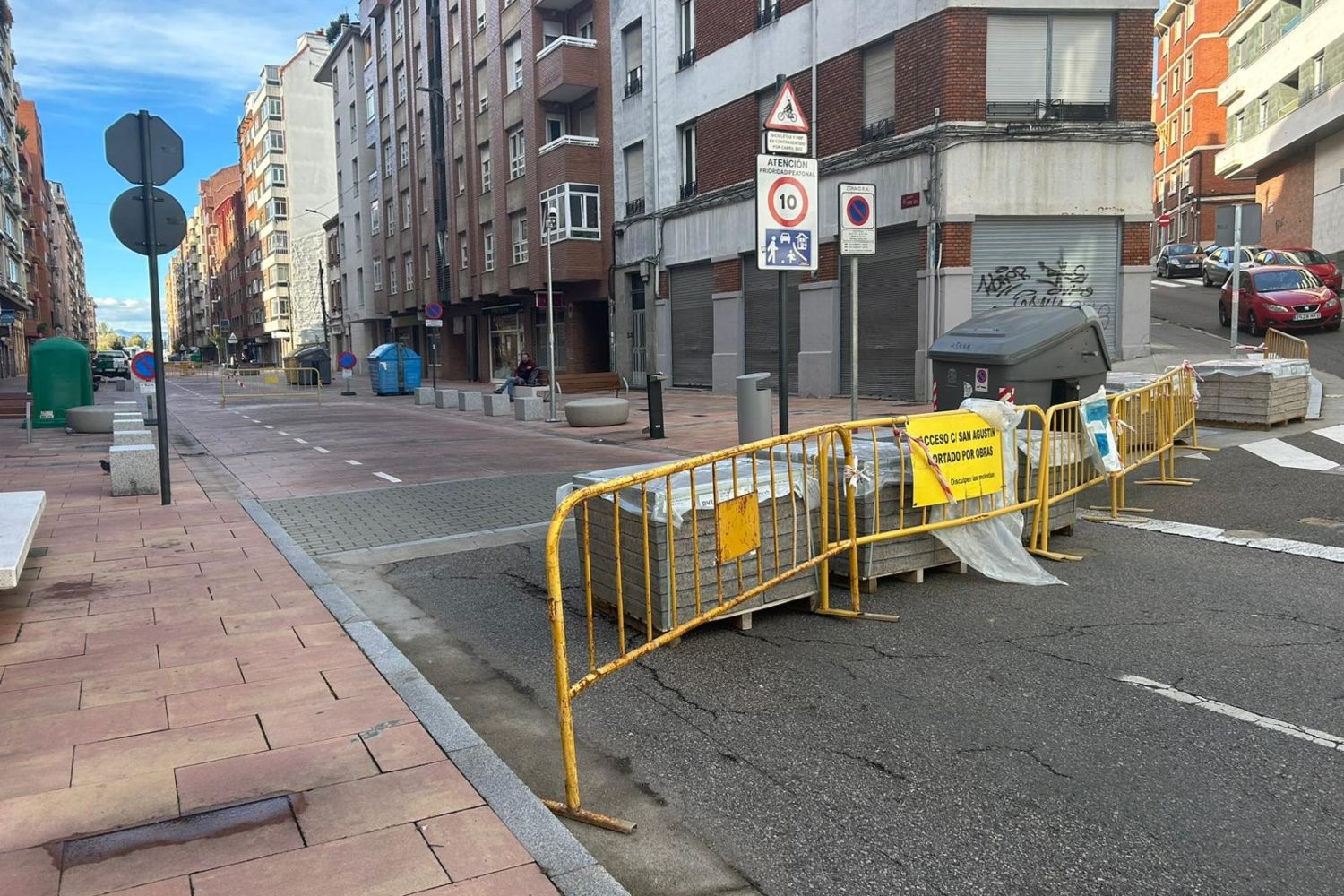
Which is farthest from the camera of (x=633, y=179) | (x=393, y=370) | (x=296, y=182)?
(x=296, y=182)

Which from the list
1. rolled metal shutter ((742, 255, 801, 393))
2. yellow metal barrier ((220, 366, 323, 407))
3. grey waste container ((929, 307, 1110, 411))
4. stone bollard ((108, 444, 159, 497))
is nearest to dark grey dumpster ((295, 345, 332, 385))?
yellow metal barrier ((220, 366, 323, 407))

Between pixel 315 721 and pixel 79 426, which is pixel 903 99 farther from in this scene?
pixel 315 721

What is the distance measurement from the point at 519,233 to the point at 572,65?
7.05m

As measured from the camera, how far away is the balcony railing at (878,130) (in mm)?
20797

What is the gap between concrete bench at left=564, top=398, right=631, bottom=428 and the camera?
17.8m

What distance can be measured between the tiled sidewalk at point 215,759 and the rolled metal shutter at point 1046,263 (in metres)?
16.5

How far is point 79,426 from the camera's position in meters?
18.4

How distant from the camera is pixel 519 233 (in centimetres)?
3609

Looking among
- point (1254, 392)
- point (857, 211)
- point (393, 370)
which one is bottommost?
point (1254, 392)

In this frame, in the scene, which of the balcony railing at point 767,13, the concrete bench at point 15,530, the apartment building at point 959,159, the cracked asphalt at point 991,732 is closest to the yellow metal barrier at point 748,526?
the cracked asphalt at point 991,732

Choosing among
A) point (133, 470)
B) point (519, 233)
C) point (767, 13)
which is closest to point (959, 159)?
point (767, 13)

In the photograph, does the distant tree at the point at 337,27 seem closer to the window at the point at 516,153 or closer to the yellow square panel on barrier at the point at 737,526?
the window at the point at 516,153

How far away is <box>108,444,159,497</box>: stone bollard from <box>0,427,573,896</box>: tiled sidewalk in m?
3.69

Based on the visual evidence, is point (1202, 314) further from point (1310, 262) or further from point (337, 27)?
point (337, 27)
